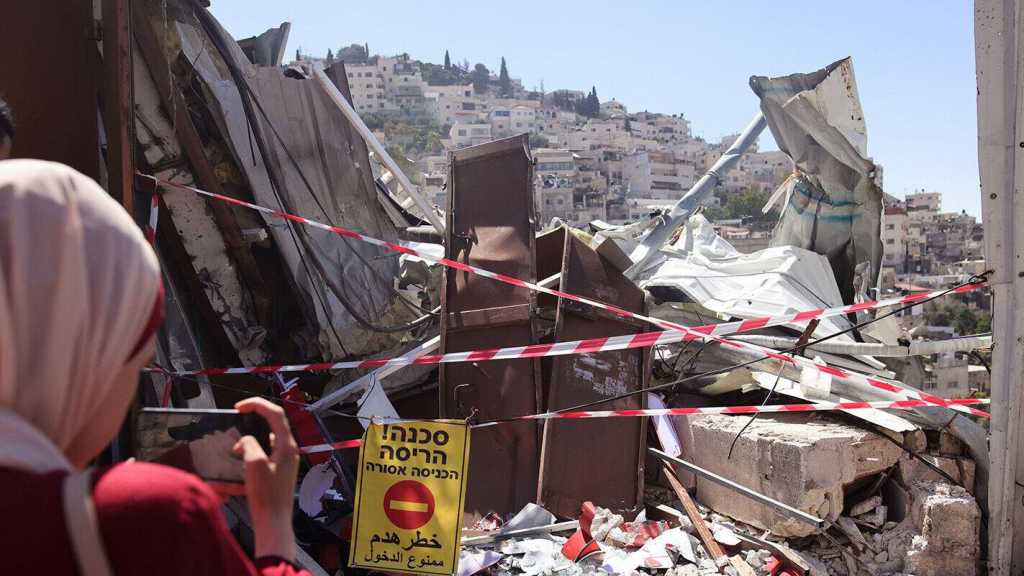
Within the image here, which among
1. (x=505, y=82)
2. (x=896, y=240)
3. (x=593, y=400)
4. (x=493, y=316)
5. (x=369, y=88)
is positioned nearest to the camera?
(x=593, y=400)

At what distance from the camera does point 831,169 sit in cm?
826

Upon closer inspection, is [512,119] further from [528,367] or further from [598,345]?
[598,345]

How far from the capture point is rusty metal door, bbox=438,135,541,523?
5.68m

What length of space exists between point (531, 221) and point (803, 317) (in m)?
2.02

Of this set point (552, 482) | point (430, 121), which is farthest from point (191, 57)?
point (430, 121)

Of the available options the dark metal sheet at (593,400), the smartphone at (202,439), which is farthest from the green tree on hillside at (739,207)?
the smartphone at (202,439)

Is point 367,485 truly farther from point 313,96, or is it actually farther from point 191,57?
point 313,96

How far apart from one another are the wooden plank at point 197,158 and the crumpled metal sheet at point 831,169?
5062mm

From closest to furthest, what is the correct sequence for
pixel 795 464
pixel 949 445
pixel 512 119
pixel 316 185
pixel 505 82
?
pixel 795 464 → pixel 949 445 → pixel 316 185 → pixel 512 119 → pixel 505 82

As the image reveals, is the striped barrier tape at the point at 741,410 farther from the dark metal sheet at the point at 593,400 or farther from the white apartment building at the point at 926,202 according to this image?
the white apartment building at the point at 926,202

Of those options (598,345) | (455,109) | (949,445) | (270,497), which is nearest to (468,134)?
(455,109)

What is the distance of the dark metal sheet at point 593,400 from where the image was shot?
558cm

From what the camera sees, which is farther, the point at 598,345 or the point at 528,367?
the point at 528,367

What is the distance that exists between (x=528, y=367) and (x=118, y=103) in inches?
119
